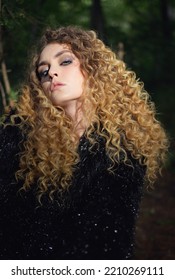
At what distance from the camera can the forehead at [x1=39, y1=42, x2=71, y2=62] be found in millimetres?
3090

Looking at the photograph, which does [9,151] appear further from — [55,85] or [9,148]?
[55,85]

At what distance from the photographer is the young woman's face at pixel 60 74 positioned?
9.87ft

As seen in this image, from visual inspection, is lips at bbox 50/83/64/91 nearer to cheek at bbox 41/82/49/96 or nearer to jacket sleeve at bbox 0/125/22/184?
cheek at bbox 41/82/49/96

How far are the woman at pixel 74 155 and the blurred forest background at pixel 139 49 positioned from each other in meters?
0.53

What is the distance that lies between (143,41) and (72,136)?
9552 millimetres

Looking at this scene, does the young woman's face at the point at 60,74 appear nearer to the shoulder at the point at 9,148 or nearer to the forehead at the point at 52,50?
the forehead at the point at 52,50

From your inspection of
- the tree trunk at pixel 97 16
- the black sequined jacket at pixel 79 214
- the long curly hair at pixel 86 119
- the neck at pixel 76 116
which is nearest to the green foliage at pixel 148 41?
the tree trunk at pixel 97 16

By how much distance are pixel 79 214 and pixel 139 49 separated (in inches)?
379

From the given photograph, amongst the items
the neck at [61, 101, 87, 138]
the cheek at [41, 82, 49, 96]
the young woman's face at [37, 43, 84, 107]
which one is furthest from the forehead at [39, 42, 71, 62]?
the neck at [61, 101, 87, 138]

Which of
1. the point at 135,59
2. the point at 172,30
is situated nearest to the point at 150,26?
the point at 172,30

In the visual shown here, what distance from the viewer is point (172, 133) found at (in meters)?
10.9

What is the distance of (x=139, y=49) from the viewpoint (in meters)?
11.9

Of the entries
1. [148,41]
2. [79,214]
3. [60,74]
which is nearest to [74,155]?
[79,214]
